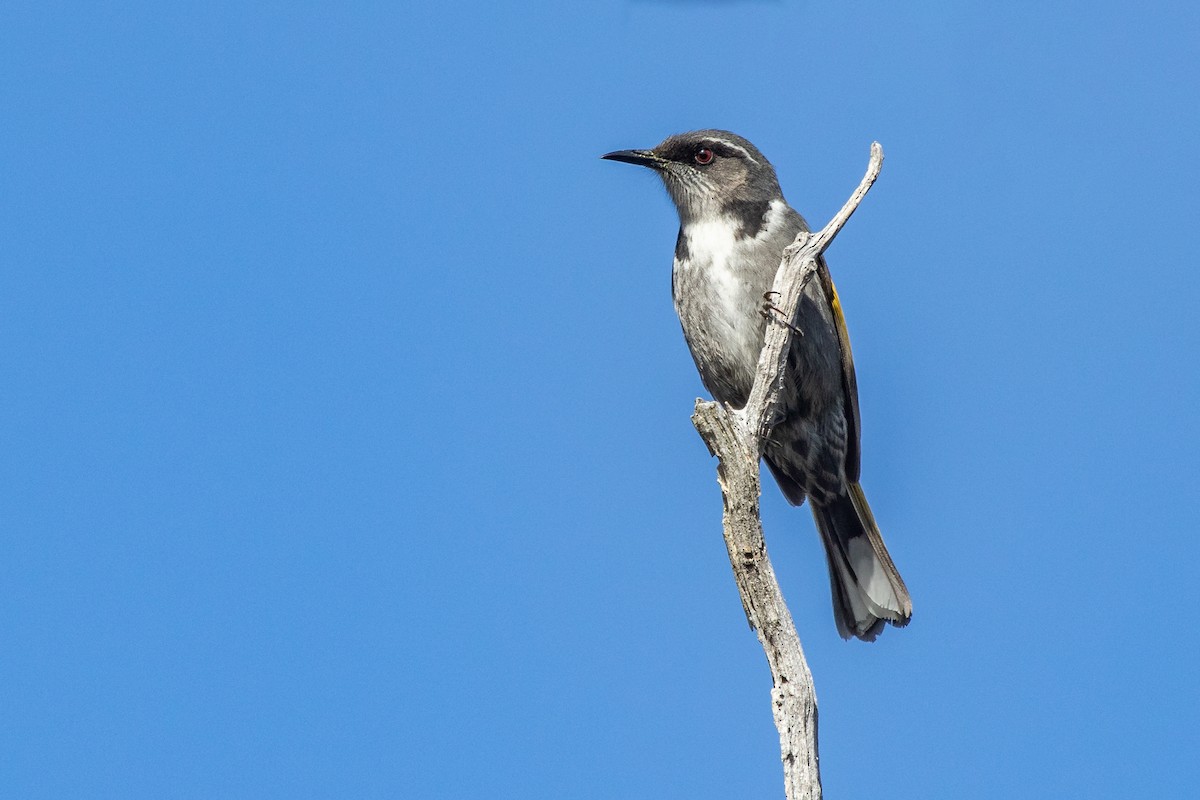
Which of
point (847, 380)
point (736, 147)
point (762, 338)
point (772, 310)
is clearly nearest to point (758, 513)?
point (772, 310)

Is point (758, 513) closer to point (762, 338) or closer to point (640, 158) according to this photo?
point (762, 338)

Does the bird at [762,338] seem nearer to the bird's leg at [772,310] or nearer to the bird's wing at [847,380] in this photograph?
the bird's wing at [847,380]

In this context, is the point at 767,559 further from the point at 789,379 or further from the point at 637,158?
the point at 637,158

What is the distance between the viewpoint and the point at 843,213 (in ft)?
23.1

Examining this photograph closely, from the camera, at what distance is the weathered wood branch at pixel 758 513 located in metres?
6.47

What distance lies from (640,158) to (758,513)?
3.19 metres

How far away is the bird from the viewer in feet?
27.7

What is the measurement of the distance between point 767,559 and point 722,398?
7.64 ft

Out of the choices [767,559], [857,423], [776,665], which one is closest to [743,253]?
[857,423]

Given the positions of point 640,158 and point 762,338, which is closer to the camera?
point 762,338

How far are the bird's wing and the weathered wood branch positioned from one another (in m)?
1.30

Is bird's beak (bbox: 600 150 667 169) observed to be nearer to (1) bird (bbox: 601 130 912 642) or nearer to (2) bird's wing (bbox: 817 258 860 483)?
(1) bird (bbox: 601 130 912 642)

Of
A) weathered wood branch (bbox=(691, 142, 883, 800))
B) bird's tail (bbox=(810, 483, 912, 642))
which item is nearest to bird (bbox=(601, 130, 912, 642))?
bird's tail (bbox=(810, 483, 912, 642))

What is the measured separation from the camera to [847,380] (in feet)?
29.3
